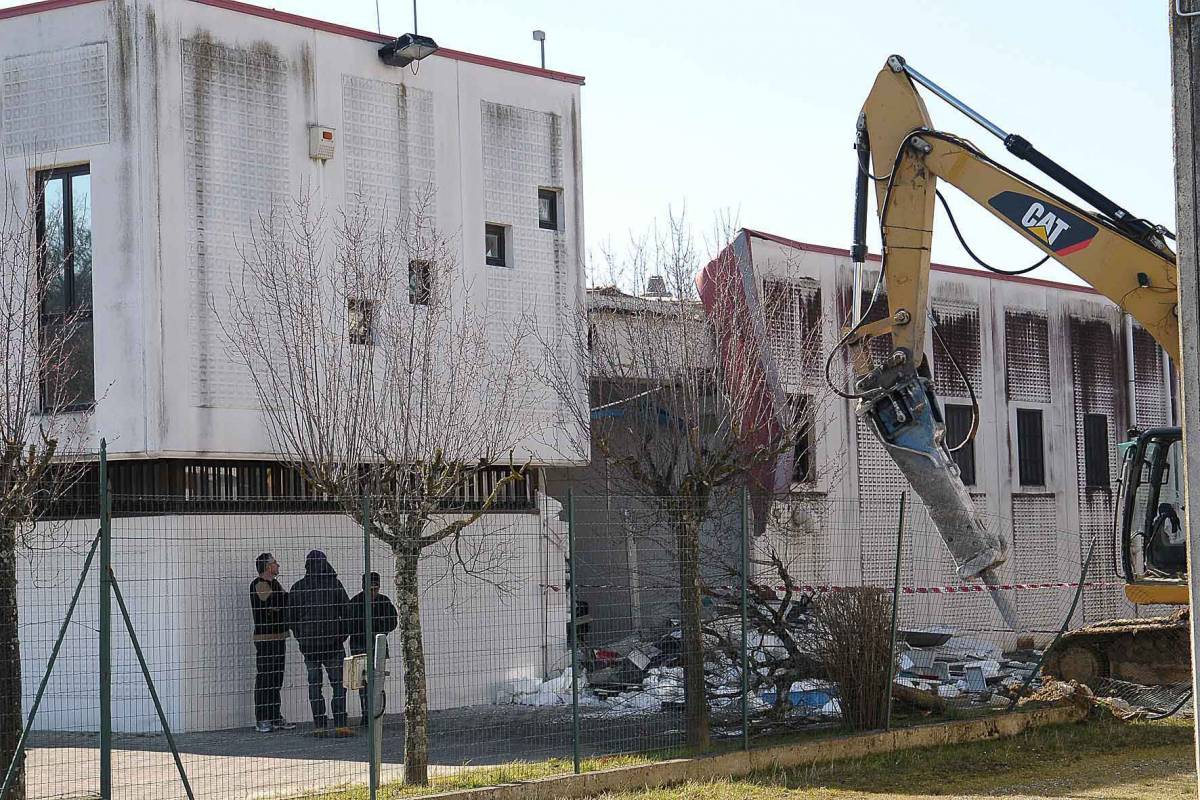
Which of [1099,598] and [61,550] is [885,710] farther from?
[1099,598]

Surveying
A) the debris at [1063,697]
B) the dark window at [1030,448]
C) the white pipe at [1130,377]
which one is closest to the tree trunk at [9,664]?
the debris at [1063,697]

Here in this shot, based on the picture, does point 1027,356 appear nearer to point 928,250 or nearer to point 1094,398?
point 1094,398

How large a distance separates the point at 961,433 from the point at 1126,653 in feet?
26.1

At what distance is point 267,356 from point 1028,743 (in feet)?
28.8

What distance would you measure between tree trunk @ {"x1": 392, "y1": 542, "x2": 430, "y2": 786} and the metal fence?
0.10 feet

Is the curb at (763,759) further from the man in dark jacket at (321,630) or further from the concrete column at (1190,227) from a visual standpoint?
the concrete column at (1190,227)

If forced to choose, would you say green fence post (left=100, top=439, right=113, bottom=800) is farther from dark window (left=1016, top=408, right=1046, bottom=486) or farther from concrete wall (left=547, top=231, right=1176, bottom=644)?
dark window (left=1016, top=408, right=1046, bottom=486)

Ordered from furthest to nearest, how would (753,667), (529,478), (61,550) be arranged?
(529,478) < (61,550) < (753,667)

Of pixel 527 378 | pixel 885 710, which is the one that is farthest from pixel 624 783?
pixel 527 378

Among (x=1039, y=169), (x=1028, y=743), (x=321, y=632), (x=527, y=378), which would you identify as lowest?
(x=1028, y=743)

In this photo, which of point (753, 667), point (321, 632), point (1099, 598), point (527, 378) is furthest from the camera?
point (1099, 598)

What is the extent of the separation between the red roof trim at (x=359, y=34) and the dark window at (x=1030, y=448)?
11.3 m

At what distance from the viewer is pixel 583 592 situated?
57.7 ft

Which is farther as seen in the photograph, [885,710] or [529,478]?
[529,478]
